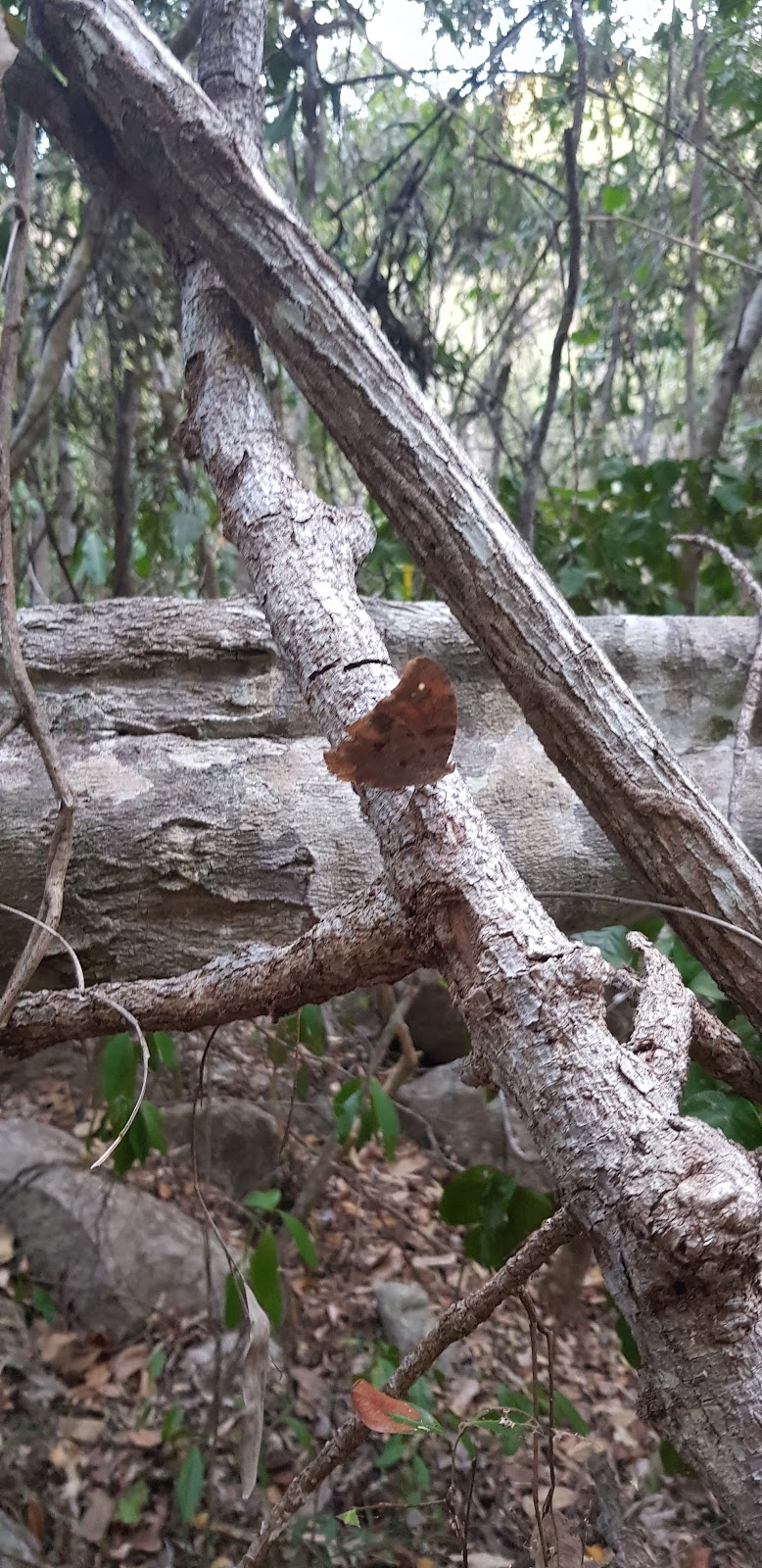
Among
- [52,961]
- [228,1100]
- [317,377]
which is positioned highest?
[317,377]

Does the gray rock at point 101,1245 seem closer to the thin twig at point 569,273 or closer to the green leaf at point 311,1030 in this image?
the green leaf at point 311,1030

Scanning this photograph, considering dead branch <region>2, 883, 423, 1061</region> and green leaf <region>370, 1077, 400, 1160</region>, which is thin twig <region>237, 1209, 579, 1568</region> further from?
green leaf <region>370, 1077, 400, 1160</region>

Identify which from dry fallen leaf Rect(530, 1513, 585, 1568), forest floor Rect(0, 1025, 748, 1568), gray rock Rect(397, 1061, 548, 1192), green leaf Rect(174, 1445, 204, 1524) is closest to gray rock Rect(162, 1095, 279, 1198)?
forest floor Rect(0, 1025, 748, 1568)

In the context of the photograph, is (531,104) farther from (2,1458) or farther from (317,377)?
(2,1458)

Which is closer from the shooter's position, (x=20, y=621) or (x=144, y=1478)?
(x=20, y=621)

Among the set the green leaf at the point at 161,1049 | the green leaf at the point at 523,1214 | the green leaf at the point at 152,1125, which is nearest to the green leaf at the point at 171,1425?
the green leaf at the point at 152,1125

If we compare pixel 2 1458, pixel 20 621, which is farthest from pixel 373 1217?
pixel 20 621
